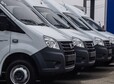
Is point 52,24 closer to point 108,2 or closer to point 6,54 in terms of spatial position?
point 6,54

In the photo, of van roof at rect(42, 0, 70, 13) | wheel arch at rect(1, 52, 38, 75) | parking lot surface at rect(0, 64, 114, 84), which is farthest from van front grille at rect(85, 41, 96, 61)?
wheel arch at rect(1, 52, 38, 75)

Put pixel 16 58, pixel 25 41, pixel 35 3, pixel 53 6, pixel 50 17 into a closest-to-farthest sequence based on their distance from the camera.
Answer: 1. pixel 25 41
2. pixel 16 58
3. pixel 35 3
4. pixel 50 17
5. pixel 53 6

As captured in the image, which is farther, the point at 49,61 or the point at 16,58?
the point at 16,58

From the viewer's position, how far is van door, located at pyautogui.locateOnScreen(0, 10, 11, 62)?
8.62 m

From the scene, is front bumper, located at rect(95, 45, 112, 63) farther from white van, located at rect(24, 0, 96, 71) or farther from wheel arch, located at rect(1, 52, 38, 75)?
wheel arch, located at rect(1, 52, 38, 75)

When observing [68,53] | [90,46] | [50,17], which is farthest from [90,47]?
[68,53]

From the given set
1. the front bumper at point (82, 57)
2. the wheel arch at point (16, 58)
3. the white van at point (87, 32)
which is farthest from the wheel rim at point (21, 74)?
the white van at point (87, 32)

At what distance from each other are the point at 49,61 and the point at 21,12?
1.51m

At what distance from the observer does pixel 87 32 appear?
12.5m

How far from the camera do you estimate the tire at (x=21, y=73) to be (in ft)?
27.9

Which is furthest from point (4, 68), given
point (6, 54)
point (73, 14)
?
point (73, 14)

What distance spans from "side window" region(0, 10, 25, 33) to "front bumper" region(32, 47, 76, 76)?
0.71 metres

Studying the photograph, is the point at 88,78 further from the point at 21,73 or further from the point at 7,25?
the point at 7,25

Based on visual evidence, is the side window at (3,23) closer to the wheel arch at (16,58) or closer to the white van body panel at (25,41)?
the white van body panel at (25,41)
